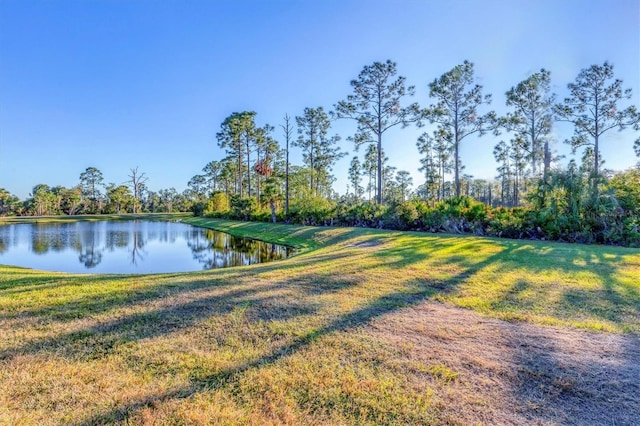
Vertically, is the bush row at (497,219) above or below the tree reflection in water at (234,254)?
above

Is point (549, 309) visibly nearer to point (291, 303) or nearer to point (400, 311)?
point (400, 311)

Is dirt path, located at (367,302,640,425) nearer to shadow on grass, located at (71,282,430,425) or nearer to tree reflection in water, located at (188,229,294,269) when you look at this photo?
shadow on grass, located at (71,282,430,425)

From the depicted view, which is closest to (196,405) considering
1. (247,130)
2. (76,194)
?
(247,130)

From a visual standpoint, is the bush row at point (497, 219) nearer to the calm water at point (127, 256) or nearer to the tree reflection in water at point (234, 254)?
the tree reflection in water at point (234, 254)

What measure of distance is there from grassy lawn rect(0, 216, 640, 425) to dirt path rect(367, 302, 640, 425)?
0.06 ft

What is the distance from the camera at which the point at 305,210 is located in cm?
2305

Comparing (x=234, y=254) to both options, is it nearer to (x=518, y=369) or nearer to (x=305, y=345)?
(x=305, y=345)

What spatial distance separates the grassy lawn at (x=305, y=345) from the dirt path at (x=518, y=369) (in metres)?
Answer: 0.02

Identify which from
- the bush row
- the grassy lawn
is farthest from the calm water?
the bush row

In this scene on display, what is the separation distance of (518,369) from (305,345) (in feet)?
5.99

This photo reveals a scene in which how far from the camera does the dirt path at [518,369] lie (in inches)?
84.9

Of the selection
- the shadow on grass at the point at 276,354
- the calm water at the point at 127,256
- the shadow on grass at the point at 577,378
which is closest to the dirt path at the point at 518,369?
the shadow on grass at the point at 577,378

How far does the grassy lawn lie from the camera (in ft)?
7.10

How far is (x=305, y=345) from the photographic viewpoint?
10.0 ft
